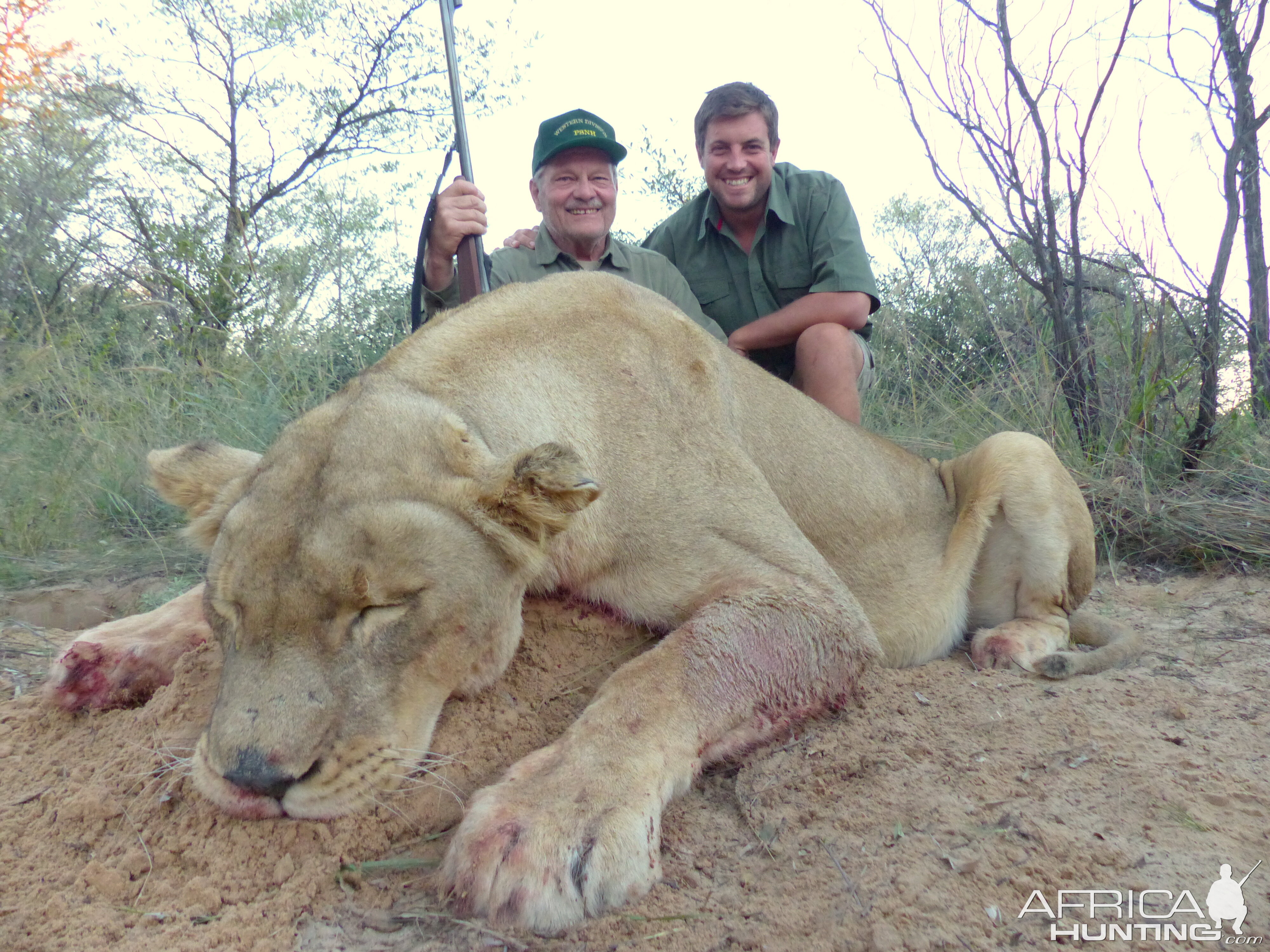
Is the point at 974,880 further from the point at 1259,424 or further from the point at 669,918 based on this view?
the point at 1259,424

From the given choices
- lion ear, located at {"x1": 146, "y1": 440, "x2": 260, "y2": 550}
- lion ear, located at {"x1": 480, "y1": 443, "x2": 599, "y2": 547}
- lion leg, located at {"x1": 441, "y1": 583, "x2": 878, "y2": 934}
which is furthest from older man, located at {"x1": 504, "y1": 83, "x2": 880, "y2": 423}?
lion ear, located at {"x1": 146, "y1": 440, "x2": 260, "y2": 550}

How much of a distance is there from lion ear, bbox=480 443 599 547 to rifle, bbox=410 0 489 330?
2347 millimetres

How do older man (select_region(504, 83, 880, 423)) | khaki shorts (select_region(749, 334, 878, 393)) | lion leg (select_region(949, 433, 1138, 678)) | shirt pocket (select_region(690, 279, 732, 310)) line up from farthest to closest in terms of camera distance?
shirt pocket (select_region(690, 279, 732, 310)) → khaki shorts (select_region(749, 334, 878, 393)) → older man (select_region(504, 83, 880, 423)) → lion leg (select_region(949, 433, 1138, 678))

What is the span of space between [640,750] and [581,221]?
434 centimetres

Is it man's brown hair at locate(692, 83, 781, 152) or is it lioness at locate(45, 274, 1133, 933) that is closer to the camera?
lioness at locate(45, 274, 1133, 933)

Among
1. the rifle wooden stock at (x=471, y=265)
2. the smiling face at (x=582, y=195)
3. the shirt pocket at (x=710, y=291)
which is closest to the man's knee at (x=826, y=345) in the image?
the shirt pocket at (x=710, y=291)

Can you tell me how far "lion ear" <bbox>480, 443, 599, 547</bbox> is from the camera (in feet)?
7.13

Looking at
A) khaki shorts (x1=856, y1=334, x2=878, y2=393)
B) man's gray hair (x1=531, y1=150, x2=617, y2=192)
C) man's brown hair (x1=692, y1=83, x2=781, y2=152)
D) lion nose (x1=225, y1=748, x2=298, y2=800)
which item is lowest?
lion nose (x1=225, y1=748, x2=298, y2=800)

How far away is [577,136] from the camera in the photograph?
573cm

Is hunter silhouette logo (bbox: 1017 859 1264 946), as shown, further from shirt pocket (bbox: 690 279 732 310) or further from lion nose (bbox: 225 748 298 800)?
shirt pocket (bbox: 690 279 732 310)

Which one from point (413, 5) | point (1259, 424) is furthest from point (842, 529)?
point (413, 5)

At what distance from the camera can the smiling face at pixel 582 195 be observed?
582cm

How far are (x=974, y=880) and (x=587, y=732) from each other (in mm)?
904

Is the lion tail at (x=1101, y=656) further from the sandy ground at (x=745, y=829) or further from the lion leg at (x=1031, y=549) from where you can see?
Result: the sandy ground at (x=745, y=829)
